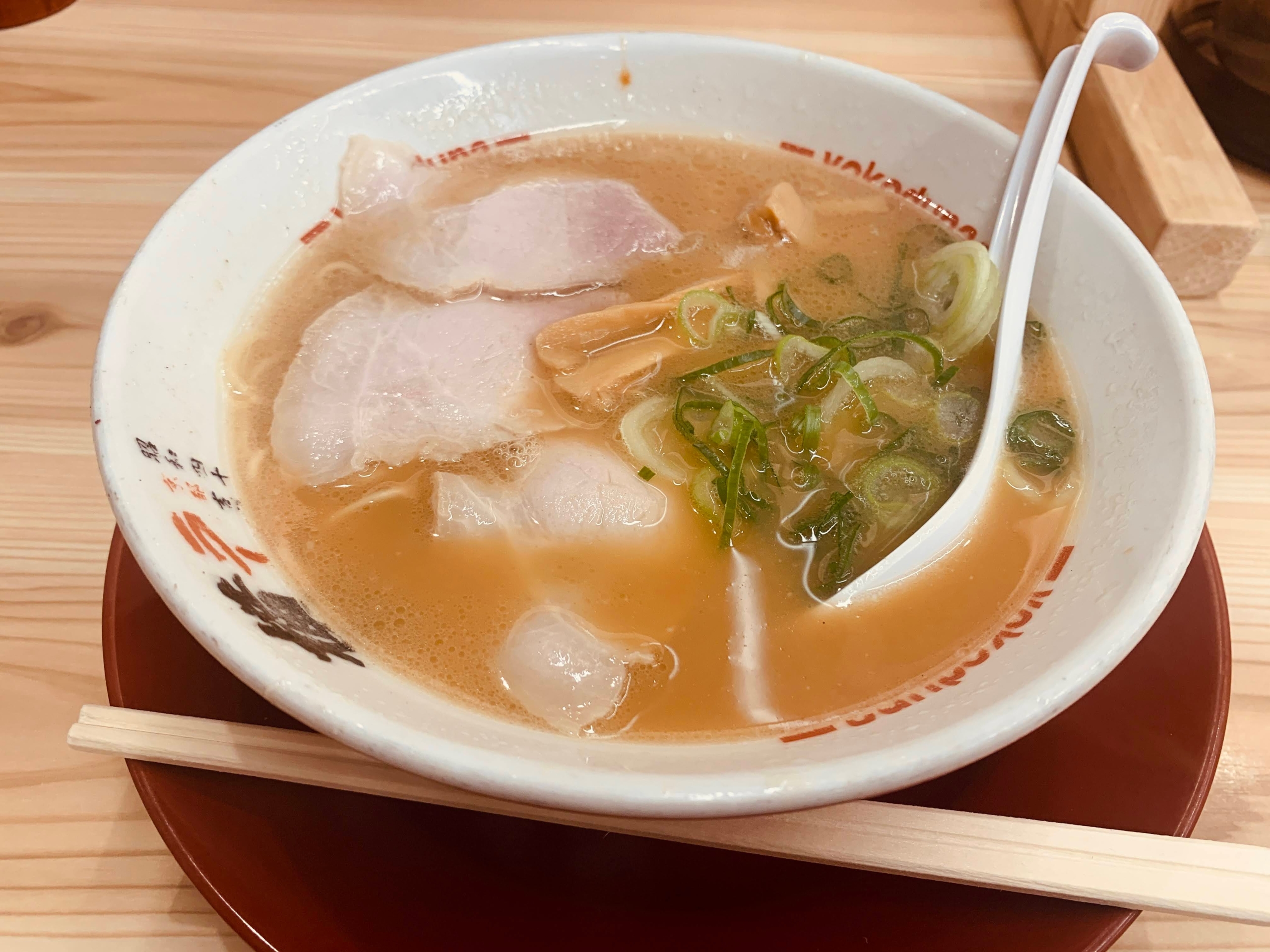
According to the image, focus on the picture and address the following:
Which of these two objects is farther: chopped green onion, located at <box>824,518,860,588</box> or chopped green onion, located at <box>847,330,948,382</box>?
chopped green onion, located at <box>847,330,948,382</box>

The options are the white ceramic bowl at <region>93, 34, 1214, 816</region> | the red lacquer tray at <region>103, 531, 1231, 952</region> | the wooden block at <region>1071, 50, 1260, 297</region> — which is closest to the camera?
the white ceramic bowl at <region>93, 34, 1214, 816</region>

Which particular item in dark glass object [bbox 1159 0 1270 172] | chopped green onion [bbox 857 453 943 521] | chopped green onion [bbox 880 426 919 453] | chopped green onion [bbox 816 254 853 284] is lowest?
chopped green onion [bbox 857 453 943 521]

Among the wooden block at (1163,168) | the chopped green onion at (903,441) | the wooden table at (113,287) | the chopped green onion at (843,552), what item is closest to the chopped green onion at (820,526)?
the chopped green onion at (843,552)

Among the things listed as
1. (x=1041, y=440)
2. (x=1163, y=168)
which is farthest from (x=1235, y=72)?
(x=1041, y=440)

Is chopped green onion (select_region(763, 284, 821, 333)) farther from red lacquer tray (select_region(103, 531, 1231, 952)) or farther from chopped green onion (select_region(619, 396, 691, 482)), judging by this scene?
red lacquer tray (select_region(103, 531, 1231, 952))

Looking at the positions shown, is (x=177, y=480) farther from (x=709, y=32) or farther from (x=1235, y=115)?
(x=1235, y=115)

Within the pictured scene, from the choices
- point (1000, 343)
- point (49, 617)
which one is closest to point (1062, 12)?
point (1000, 343)

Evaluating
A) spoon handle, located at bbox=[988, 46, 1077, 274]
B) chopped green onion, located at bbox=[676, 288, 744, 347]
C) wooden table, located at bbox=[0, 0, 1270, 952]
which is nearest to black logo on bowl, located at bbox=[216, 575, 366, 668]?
wooden table, located at bbox=[0, 0, 1270, 952]

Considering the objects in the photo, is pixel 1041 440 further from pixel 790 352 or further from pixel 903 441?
pixel 790 352
